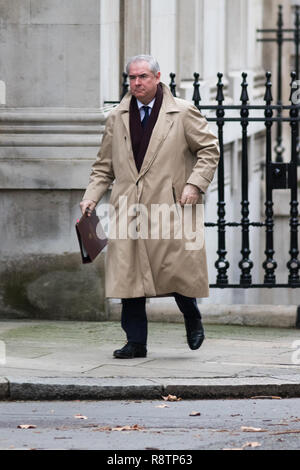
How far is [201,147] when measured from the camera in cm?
915

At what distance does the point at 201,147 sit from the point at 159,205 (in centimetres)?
45

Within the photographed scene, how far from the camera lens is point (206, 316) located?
36.3ft

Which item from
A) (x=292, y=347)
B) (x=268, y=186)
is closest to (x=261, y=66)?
(x=268, y=186)

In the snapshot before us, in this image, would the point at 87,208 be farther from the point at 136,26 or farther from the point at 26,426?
the point at 136,26

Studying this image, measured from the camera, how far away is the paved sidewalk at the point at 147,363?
838cm

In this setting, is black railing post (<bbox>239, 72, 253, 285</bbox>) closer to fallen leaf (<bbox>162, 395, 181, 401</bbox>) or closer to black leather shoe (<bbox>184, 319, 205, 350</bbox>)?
black leather shoe (<bbox>184, 319, 205, 350</bbox>)

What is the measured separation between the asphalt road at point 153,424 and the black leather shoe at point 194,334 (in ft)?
3.79

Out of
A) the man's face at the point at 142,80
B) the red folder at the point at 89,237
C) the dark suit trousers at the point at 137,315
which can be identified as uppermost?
the man's face at the point at 142,80

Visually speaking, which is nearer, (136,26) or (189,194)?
(189,194)

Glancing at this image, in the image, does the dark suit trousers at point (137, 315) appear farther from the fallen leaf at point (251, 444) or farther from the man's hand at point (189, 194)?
the fallen leaf at point (251, 444)

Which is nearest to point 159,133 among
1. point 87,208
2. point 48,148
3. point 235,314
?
point 87,208

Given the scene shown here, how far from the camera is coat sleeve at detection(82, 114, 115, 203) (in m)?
9.24

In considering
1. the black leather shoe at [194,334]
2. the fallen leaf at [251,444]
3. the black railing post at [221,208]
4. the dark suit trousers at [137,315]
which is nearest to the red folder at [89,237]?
the dark suit trousers at [137,315]
